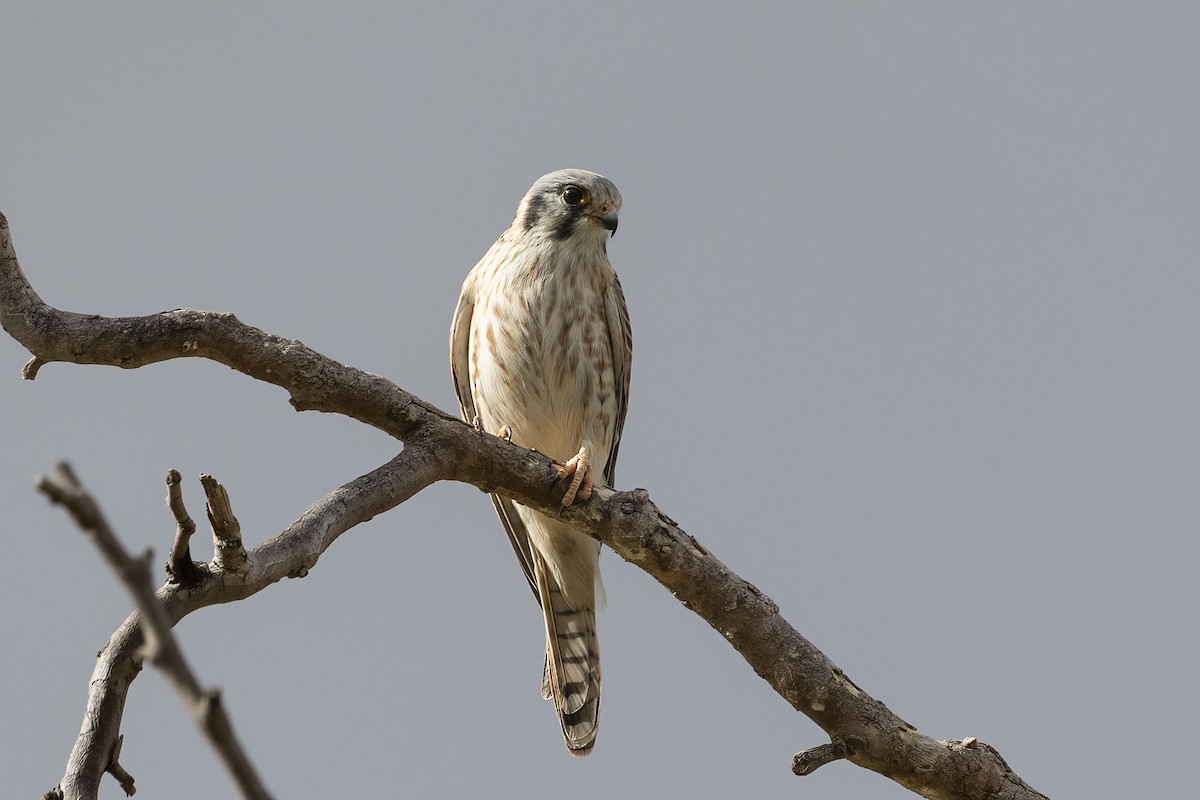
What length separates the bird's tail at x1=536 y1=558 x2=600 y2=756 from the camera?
204 inches

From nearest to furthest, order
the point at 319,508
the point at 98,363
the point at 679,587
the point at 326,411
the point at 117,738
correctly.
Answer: the point at 117,738, the point at 319,508, the point at 98,363, the point at 326,411, the point at 679,587

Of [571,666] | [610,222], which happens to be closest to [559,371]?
[610,222]

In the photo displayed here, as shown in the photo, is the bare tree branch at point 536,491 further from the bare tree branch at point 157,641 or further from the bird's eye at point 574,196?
the bare tree branch at point 157,641

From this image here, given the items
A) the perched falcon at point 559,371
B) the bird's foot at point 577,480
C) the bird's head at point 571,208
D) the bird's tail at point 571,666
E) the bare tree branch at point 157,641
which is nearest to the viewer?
the bare tree branch at point 157,641

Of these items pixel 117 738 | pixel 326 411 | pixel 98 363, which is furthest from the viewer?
pixel 326 411

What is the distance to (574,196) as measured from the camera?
5.81 metres

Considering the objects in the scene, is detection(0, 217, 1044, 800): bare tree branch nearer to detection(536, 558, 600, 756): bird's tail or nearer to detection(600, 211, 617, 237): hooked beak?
detection(536, 558, 600, 756): bird's tail

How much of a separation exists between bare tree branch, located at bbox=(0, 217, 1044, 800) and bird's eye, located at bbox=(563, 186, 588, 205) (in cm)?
207

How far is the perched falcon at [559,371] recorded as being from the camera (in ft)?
17.7

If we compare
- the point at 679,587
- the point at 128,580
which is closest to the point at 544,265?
the point at 679,587

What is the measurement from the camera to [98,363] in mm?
3361

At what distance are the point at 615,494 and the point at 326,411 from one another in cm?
104

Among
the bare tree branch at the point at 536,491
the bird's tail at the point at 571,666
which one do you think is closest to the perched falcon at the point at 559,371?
the bird's tail at the point at 571,666

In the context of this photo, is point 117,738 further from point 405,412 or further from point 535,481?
point 535,481
